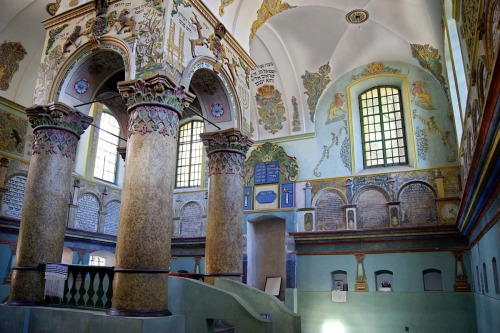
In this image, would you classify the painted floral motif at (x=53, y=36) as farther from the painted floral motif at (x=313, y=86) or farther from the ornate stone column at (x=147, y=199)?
the painted floral motif at (x=313, y=86)

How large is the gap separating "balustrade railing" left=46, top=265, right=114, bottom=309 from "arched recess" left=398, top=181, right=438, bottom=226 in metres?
10.6

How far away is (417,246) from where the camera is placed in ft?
48.0

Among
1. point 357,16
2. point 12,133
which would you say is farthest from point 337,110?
point 12,133

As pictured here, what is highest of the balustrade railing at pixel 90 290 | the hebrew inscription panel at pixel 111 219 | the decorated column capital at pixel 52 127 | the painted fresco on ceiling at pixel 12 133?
the painted fresco on ceiling at pixel 12 133

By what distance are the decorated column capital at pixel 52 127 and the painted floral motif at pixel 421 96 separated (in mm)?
12207

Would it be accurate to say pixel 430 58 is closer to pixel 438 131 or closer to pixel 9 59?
pixel 438 131

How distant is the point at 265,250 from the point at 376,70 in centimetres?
859

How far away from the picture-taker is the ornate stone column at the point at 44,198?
8.70 metres

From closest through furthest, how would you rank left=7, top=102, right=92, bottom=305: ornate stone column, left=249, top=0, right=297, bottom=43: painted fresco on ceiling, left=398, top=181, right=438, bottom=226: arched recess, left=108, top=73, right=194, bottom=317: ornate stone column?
left=108, top=73, right=194, bottom=317: ornate stone column → left=7, top=102, right=92, bottom=305: ornate stone column → left=249, top=0, right=297, bottom=43: painted fresco on ceiling → left=398, top=181, right=438, bottom=226: arched recess

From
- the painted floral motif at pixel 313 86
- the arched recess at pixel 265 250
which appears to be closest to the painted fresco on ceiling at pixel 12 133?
the arched recess at pixel 265 250

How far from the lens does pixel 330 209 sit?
53.4 ft

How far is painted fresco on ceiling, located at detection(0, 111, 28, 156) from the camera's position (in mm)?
13959

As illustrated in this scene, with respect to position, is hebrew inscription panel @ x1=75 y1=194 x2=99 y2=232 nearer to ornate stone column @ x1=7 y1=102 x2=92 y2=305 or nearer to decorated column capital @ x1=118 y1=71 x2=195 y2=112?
ornate stone column @ x1=7 y1=102 x2=92 y2=305

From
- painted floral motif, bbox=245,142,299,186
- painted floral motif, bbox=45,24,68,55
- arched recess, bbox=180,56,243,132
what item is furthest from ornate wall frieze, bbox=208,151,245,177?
painted floral motif, bbox=245,142,299,186
